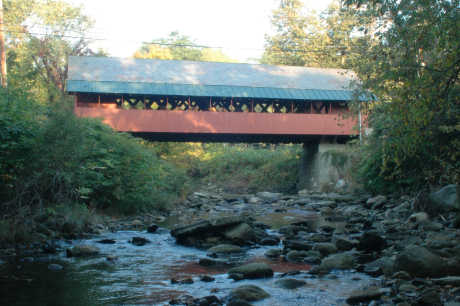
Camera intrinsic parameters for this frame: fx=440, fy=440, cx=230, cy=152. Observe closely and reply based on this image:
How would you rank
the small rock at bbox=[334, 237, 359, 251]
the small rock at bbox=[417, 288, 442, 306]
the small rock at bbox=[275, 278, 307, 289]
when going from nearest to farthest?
the small rock at bbox=[417, 288, 442, 306] < the small rock at bbox=[275, 278, 307, 289] < the small rock at bbox=[334, 237, 359, 251]

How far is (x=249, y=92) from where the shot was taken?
64.5 feet

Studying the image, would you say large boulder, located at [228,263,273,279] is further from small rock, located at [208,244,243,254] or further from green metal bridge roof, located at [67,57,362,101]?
green metal bridge roof, located at [67,57,362,101]

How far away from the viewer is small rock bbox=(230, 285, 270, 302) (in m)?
4.50

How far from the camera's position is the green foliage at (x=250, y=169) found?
957 inches

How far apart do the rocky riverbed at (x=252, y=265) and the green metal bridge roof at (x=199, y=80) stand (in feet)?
31.9

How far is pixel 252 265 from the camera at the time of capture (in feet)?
18.4

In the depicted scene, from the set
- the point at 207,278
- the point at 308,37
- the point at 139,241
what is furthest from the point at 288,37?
the point at 207,278

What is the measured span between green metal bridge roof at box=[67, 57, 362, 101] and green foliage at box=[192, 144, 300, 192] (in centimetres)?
491

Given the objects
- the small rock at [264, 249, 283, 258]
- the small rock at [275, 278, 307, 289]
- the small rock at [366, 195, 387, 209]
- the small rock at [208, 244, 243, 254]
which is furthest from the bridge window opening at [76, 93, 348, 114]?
the small rock at [275, 278, 307, 289]

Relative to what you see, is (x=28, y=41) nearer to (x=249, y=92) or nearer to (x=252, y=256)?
(x=249, y=92)

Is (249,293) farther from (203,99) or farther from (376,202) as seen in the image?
(203,99)

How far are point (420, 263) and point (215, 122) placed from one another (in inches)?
578

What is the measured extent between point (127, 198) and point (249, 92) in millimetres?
9625

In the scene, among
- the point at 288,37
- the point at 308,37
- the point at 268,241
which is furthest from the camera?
the point at 288,37
